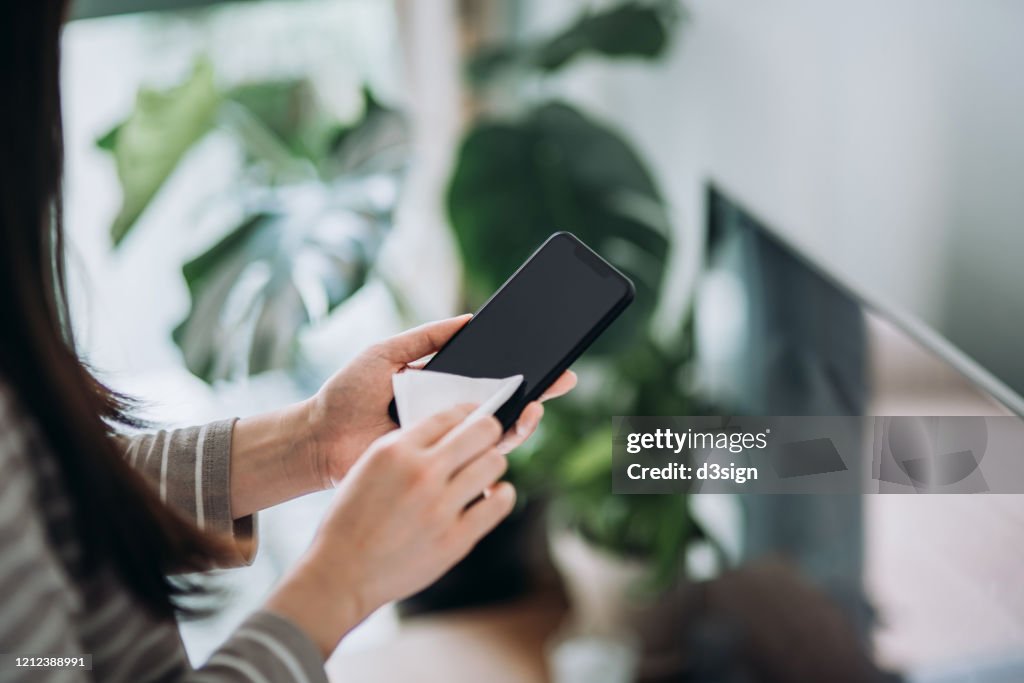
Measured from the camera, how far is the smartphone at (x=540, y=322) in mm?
589

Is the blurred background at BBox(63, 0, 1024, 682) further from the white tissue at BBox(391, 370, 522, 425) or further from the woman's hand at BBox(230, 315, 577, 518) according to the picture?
the white tissue at BBox(391, 370, 522, 425)

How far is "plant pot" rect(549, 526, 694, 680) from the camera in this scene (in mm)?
1436

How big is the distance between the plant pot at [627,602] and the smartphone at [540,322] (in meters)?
0.89

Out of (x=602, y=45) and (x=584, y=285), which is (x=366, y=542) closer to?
(x=584, y=285)

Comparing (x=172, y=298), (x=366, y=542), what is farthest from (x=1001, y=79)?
(x=172, y=298)

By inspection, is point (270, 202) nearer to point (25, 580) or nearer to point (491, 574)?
point (491, 574)

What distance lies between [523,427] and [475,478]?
0.35 feet

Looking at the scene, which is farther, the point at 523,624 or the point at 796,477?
the point at 523,624

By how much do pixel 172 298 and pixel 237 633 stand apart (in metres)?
1.57

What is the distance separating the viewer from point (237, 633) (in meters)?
0.45

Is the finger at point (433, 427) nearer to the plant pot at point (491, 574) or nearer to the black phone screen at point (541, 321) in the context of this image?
the black phone screen at point (541, 321)

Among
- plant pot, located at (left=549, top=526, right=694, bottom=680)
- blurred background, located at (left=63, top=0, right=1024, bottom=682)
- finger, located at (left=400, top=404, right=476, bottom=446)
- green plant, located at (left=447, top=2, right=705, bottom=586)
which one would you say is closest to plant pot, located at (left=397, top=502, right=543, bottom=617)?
blurred background, located at (left=63, top=0, right=1024, bottom=682)

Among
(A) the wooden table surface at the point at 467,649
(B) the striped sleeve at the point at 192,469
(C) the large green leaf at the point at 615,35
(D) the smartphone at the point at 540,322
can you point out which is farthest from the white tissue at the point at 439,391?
(A) the wooden table surface at the point at 467,649

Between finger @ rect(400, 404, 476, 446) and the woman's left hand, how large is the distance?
5.1 inches
